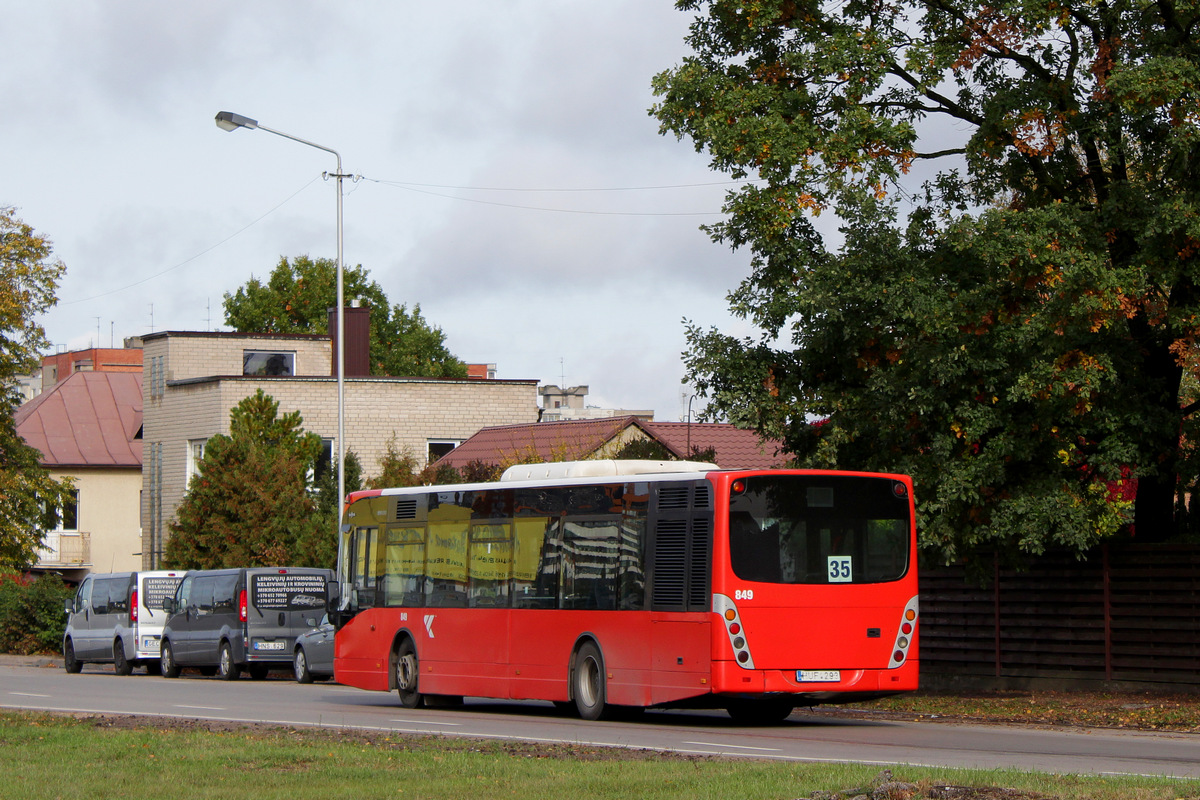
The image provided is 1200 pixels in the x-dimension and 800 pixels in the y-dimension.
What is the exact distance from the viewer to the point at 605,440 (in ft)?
137

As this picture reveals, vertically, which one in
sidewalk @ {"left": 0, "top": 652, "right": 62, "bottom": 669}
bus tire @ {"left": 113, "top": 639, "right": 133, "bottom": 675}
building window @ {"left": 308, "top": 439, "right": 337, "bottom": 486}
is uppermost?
building window @ {"left": 308, "top": 439, "right": 337, "bottom": 486}

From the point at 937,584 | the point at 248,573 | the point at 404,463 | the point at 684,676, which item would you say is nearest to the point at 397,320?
the point at 404,463

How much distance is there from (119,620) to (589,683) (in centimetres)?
1795

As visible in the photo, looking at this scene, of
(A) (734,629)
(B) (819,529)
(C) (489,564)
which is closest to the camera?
(A) (734,629)

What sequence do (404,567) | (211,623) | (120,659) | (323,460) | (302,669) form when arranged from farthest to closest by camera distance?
1. (323,460)
2. (120,659)
3. (211,623)
4. (302,669)
5. (404,567)

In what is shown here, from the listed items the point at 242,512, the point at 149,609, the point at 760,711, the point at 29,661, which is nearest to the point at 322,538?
the point at 242,512

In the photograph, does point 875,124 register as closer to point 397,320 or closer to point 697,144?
point 697,144

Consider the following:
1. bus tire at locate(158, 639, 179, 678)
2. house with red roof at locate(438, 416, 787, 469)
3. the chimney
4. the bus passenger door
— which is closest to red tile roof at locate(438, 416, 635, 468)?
house with red roof at locate(438, 416, 787, 469)

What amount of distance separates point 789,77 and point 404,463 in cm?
1971

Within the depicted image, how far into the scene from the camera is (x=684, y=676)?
1734 centimetres

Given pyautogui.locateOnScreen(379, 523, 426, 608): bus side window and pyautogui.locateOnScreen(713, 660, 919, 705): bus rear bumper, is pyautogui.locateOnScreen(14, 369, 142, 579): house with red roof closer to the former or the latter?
pyautogui.locateOnScreen(379, 523, 426, 608): bus side window

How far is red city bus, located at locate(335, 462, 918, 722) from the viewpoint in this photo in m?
17.2

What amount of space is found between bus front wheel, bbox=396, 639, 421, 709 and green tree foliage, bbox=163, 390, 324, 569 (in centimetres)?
1535

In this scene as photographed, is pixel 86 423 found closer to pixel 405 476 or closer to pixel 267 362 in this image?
pixel 267 362
